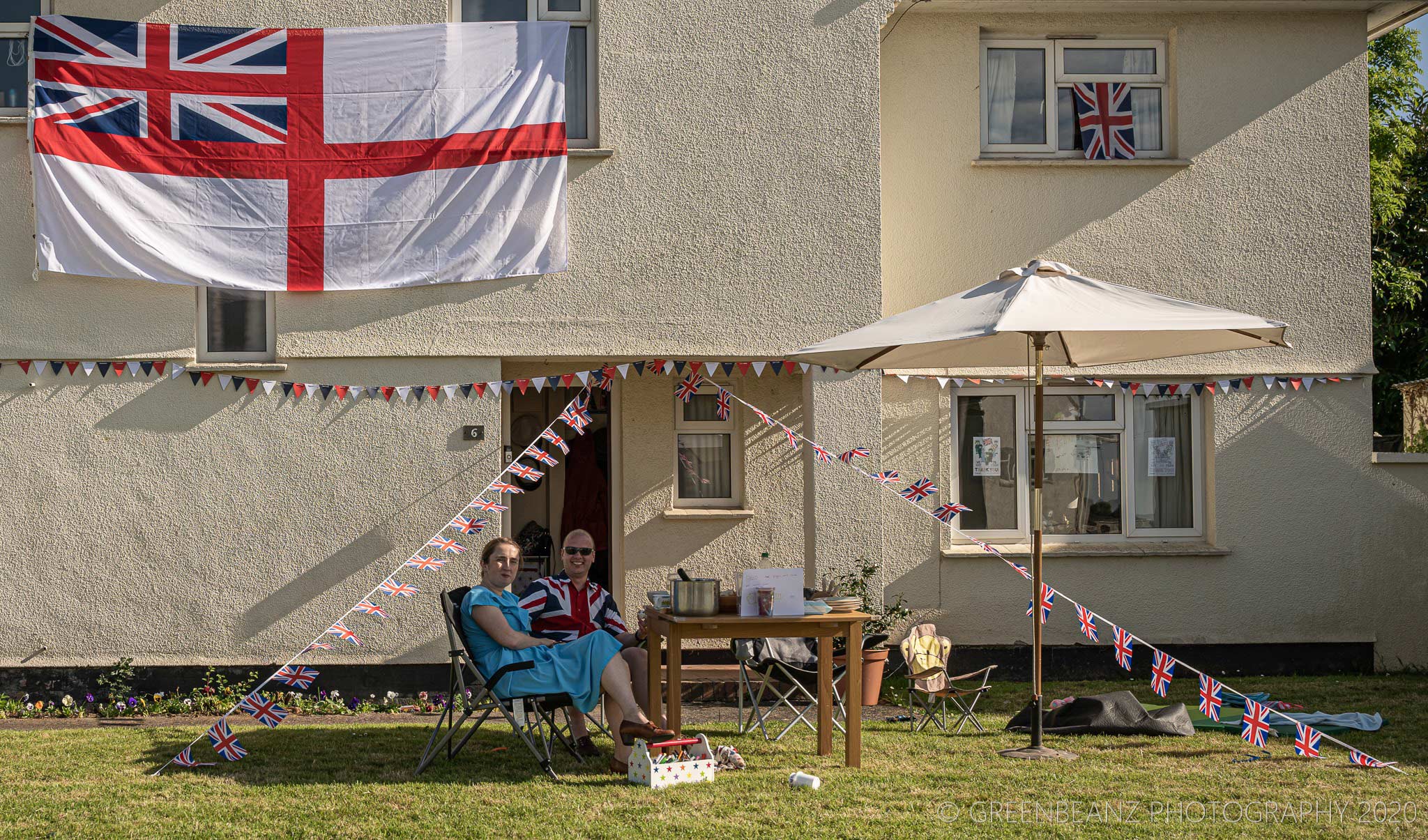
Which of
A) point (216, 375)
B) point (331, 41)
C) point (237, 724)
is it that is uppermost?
point (331, 41)

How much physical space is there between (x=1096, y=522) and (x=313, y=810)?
6.62 m

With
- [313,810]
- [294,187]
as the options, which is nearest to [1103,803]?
[313,810]

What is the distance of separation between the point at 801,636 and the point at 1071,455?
4.44 meters

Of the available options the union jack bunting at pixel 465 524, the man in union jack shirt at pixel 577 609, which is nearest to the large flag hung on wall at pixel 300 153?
the union jack bunting at pixel 465 524

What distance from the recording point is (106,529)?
30.1 ft

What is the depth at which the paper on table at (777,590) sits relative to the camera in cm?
709

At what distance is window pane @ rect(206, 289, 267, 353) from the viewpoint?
9.46 m

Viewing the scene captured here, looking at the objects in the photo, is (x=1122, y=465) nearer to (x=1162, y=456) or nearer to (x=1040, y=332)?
(x=1162, y=456)

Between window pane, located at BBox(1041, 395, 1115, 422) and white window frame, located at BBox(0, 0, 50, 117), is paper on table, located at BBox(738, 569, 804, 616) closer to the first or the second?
window pane, located at BBox(1041, 395, 1115, 422)

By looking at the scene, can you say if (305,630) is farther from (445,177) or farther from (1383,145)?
(1383,145)

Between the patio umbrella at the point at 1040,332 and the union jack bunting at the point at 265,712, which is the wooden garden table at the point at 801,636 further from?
the union jack bunting at the point at 265,712

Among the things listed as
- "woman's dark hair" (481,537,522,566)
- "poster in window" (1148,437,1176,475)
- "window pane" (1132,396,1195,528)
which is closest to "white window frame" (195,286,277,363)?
"woman's dark hair" (481,537,522,566)

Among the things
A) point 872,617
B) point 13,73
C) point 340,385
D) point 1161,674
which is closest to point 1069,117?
point 872,617

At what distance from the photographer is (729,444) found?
11078 millimetres
